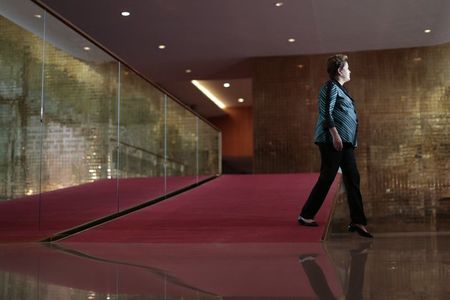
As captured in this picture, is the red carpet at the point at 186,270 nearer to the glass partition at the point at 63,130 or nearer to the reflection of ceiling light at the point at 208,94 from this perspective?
the glass partition at the point at 63,130

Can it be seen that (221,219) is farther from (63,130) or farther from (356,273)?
(356,273)

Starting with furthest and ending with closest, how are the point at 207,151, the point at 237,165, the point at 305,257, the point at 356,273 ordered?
1. the point at 237,165
2. the point at 207,151
3. the point at 305,257
4. the point at 356,273

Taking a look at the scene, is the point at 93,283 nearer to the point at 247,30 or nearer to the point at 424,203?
the point at 247,30

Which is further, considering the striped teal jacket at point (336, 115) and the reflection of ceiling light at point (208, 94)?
the reflection of ceiling light at point (208, 94)

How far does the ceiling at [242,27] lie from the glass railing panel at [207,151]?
66.9 inches

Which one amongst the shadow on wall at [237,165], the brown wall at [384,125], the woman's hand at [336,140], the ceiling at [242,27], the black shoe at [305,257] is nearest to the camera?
the black shoe at [305,257]

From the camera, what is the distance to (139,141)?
18.2 ft

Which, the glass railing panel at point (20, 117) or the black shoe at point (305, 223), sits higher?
the glass railing panel at point (20, 117)

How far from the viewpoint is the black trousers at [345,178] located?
3473mm

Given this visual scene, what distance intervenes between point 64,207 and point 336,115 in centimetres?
208

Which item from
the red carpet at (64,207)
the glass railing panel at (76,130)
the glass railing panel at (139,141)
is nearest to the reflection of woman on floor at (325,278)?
the red carpet at (64,207)

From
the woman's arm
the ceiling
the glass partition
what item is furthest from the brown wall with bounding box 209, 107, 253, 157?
the woman's arm

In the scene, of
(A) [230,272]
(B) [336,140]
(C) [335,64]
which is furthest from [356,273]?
(C) [335,64]

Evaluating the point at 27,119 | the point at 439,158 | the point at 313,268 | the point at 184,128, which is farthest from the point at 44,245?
the point at 439,158
